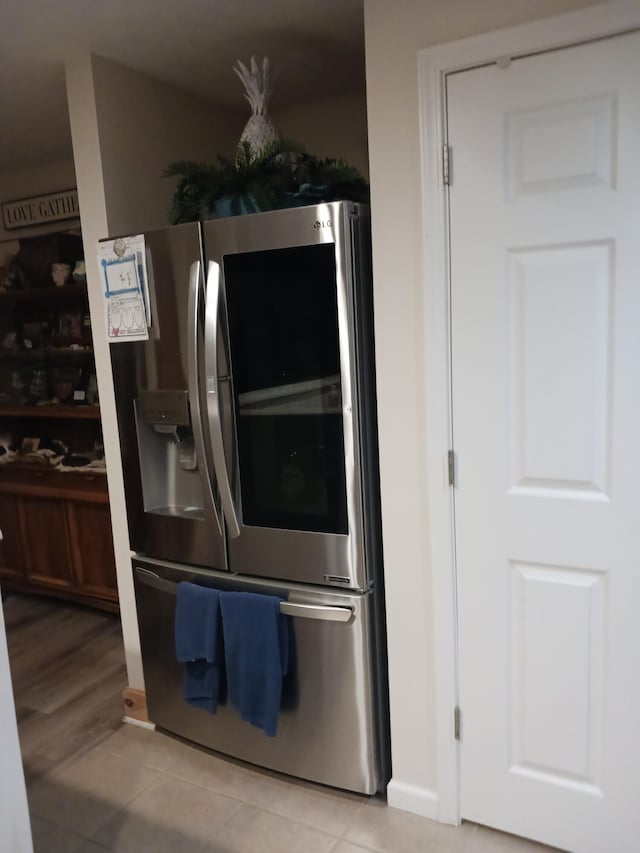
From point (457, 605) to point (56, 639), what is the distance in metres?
2.23

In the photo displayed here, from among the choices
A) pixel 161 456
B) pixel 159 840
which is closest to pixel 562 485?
pixel 161 456

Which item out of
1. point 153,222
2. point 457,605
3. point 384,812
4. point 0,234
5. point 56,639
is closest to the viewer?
point 457,605

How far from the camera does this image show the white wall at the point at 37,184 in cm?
346

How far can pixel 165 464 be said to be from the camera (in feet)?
7.47

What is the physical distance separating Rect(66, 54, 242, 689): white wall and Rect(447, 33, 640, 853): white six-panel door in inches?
46.5

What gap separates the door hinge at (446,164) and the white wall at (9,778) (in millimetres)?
1405

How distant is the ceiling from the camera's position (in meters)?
1.88

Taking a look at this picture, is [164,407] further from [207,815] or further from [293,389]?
[207,815]

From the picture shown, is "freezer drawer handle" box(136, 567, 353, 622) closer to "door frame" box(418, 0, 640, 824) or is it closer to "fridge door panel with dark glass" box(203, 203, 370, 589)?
"fridge door panel with dark glass" box(203, 203, 370, 589)

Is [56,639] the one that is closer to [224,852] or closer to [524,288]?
[224,852]

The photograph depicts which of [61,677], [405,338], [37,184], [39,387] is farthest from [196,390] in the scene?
[37,184]

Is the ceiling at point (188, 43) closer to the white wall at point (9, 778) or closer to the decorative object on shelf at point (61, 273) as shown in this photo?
the decorative object on shelf at point (61, 273)

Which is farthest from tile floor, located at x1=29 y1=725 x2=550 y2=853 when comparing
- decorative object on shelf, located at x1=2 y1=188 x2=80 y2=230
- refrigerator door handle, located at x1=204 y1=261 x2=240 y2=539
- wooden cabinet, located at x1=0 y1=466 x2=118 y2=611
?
decorative object on shelf, located at x1=2 y1=188 x2=80 y2=230

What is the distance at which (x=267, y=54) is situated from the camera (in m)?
2.23
